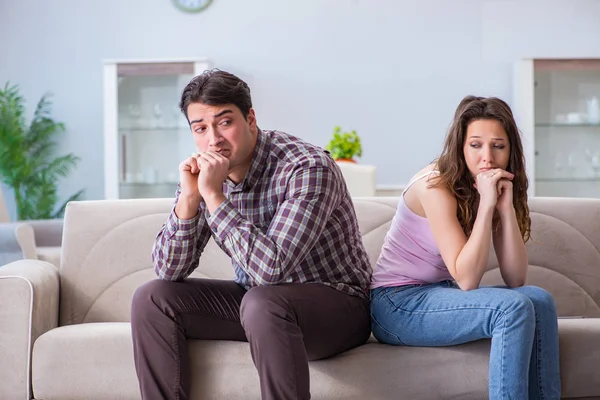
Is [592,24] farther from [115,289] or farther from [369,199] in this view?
[115,289]

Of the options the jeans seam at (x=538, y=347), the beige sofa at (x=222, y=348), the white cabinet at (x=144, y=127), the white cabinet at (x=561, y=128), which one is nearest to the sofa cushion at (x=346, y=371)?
the beige sofa at (x=222, y=348)

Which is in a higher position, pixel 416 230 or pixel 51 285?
pixel 416 230

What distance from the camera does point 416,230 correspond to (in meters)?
2.03

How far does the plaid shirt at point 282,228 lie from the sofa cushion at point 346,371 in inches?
7.7

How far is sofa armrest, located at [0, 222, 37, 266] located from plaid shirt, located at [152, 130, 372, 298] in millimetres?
2061

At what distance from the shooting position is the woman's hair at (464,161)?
6.55ft

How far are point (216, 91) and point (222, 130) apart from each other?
10 cm

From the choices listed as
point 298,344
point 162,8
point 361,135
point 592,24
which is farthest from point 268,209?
point 592,24

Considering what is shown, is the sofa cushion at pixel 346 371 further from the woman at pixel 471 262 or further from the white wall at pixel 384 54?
the white wall at pixel 384 54

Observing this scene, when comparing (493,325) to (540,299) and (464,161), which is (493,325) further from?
(464,161)

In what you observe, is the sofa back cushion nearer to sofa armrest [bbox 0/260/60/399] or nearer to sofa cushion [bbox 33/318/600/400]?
sofa armrest [bbox 0/260/60/399]

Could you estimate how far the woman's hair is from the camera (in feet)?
6.55

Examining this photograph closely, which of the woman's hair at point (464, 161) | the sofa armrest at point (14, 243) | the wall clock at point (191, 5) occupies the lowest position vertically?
the sofa armrest at point (14, 243)

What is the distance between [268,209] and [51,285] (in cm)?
80
